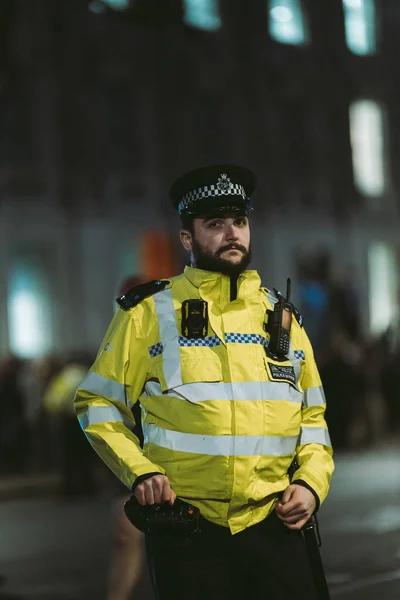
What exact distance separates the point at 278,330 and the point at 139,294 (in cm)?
47

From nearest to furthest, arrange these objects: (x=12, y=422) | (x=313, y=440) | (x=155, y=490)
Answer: (x=155, y=490) < (x=313, y=440) < (x=12, y=422)

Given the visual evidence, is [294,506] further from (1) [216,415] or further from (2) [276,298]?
(2) [276,298]

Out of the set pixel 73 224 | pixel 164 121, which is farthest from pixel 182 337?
pixel 164 121

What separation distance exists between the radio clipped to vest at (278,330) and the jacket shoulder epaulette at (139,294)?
1.19 ft

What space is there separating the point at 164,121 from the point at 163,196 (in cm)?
174

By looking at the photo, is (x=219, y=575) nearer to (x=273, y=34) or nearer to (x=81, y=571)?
(x=81, y=571)

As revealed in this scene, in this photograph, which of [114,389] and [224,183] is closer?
[114,389]

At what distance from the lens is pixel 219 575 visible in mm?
3879

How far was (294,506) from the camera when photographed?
392cm

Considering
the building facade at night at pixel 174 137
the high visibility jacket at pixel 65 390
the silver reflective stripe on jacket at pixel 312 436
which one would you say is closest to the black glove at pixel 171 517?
the silver reflective stripe on jacket at pixel 312 436

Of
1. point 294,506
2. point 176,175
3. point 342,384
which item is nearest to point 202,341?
point 294,506

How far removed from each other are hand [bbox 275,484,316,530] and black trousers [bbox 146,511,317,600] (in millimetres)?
58

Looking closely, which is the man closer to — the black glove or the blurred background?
the black glove

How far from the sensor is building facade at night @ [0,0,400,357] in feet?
89.5
